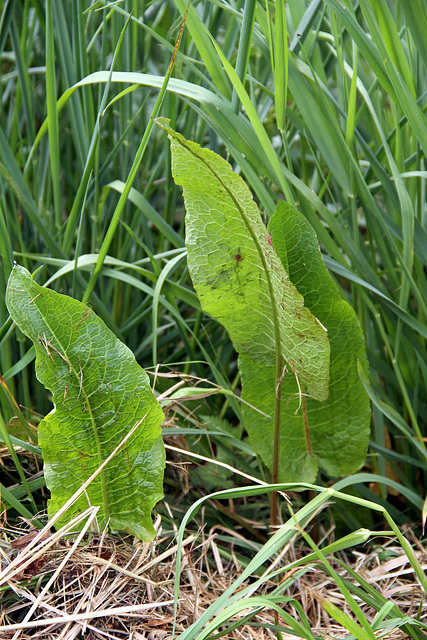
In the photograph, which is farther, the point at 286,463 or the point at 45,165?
the point at 45,165

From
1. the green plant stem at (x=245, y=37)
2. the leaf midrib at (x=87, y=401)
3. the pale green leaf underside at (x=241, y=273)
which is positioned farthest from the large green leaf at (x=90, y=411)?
the green plant stem at (x=245, y=37)

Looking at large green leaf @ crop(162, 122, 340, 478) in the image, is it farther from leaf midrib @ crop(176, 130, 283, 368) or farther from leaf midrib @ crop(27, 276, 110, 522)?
leaf midrib @ crop(27, 276, 110, 522)

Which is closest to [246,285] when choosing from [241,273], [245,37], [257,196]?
[241,273]

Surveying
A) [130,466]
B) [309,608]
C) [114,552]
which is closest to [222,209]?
[130,466]

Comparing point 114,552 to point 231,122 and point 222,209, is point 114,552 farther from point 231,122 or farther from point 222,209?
point 231,122

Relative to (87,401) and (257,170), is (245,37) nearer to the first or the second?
(257,170)

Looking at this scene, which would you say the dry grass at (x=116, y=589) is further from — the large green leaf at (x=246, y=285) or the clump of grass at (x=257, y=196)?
the large green leaf at (x=246, y=285)

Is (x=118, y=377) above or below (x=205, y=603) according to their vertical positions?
above
